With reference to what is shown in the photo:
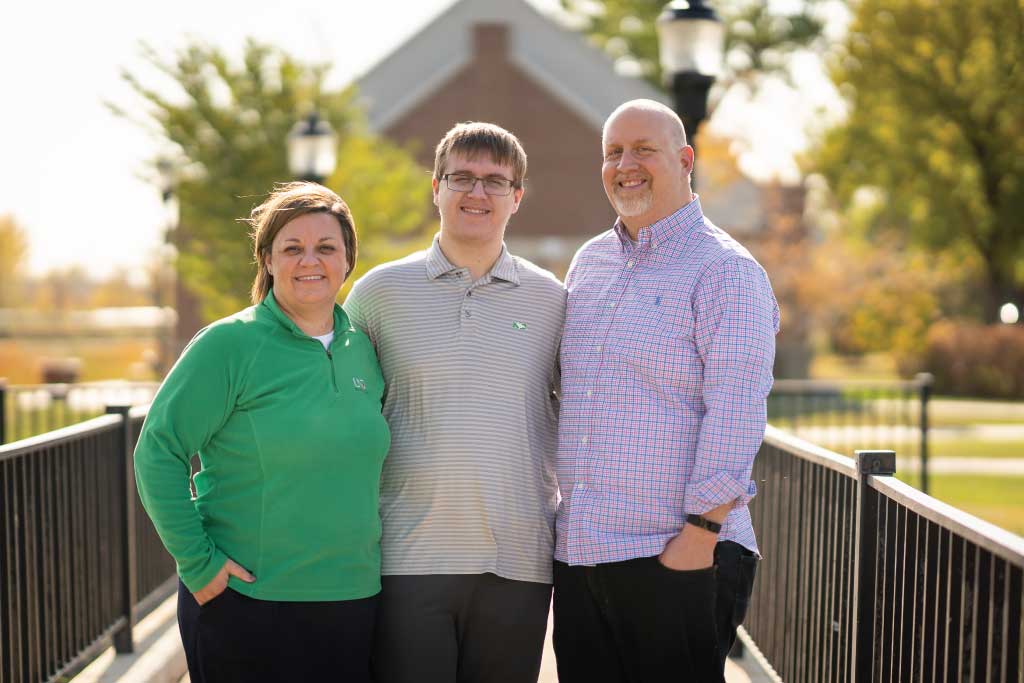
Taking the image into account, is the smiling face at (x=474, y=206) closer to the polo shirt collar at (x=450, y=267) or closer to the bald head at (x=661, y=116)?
the polo shirt collar at (x=450, y=267)

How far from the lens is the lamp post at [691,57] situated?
8133 millimetres

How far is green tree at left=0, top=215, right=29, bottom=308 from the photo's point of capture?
233 feet

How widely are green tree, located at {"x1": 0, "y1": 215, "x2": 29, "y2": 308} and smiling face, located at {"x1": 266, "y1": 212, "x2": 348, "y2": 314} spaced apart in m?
72.9

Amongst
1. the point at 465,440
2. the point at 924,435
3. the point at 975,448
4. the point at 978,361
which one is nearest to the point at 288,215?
the point at 465,440

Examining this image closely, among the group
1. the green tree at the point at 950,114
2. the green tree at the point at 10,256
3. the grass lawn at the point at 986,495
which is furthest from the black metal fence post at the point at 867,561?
the green tree at the point at 10,256

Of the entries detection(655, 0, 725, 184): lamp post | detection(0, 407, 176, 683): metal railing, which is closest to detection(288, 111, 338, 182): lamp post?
detection(655, 0, 725, 184): lamp post

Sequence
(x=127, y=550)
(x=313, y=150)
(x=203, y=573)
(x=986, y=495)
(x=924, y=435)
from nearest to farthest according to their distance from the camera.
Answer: (x=203, y=573), (x=127, y=550), (x=924, y=435), (x=986, y=495), (x=313, y=150)

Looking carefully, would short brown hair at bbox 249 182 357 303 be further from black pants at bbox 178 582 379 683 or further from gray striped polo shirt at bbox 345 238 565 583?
black pants at bbox 178 582 379 683

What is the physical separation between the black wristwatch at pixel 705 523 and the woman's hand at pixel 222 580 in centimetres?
135

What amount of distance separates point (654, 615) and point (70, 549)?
9.83 feet

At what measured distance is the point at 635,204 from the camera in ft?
13.3

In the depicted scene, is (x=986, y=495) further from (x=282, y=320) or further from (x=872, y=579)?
(x=282, y=320)

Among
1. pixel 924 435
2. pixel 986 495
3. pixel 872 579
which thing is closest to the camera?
pixel 872 579

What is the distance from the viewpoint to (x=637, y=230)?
4.13 m
